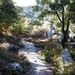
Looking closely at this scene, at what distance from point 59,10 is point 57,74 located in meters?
12.1

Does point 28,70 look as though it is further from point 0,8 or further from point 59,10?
point 0,8

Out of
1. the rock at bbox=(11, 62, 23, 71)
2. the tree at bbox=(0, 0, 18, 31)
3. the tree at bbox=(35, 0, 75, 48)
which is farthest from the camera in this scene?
the tree at bbox=(0, 0, 18, 31)

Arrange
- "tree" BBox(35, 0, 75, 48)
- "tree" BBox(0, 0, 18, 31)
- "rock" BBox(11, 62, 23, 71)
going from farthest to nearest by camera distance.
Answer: "tree" BBox(0, 0, 18, 31) → "tree" BBox(35, 0, 75, 48) → "rock" BBox(11, 62, 23, 71)

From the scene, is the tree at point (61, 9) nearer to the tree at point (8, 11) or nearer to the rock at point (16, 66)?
the tree at point (8, 11)

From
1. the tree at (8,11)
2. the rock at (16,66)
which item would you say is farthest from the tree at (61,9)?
the rock at (16,66)

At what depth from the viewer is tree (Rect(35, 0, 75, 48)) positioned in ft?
75.0

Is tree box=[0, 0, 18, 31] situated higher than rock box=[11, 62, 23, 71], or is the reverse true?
tree box=[0, 0, 18, 31]

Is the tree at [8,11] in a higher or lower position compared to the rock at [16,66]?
higher

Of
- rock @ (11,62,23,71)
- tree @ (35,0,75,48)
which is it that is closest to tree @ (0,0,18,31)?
tree @ (35,0,75,48)

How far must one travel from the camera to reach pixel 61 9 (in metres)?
23.7

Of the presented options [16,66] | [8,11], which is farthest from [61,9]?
[16,66]

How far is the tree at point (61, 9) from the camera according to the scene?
75.0 feet

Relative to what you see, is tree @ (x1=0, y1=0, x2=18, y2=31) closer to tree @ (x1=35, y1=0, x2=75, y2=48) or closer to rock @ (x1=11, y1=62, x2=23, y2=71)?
tree @ (x1=35, y1=0, x2=75, y2=48)

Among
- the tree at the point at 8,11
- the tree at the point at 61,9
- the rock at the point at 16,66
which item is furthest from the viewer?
the tree at the point at 8,11
